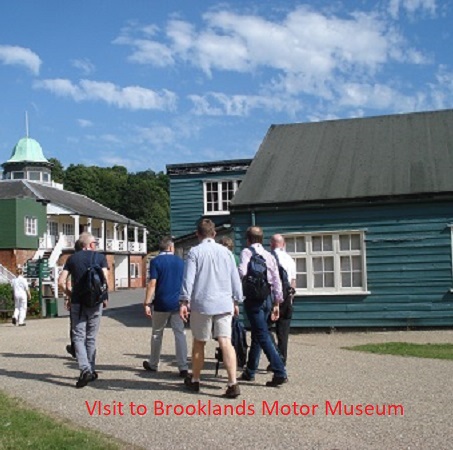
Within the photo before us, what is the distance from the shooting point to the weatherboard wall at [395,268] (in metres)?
13.6

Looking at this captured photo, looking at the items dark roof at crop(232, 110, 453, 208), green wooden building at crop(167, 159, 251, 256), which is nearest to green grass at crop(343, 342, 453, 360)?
dark roof at crop(232, 110, 453, 208)

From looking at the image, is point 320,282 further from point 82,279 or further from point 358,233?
point 82,279

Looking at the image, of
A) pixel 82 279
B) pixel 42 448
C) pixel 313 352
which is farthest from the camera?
pixel 313 352

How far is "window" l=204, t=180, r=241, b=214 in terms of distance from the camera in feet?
76.1

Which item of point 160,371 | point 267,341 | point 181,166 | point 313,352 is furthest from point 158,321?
point 181,166

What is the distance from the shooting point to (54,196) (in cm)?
4688

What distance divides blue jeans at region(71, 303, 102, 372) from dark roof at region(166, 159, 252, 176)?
1580cm

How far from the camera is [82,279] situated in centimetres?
762

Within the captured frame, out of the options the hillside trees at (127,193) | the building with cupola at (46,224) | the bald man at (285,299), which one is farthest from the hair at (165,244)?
the hillside trees at (127,193)

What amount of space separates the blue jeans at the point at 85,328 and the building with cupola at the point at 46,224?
1012 inches

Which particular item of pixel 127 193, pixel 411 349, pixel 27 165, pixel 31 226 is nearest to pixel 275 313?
pixel 411 349

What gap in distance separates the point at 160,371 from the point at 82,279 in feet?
5.79

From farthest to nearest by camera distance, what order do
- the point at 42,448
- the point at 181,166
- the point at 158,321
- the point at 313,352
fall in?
the point at 181,166 → the point at 313,352 → the point at 158,321 → the point at 42,448

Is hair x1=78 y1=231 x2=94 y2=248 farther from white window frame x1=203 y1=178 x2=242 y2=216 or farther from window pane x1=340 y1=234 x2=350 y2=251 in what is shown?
white window frame x1=203 y1=178 x2=242 y2=216
